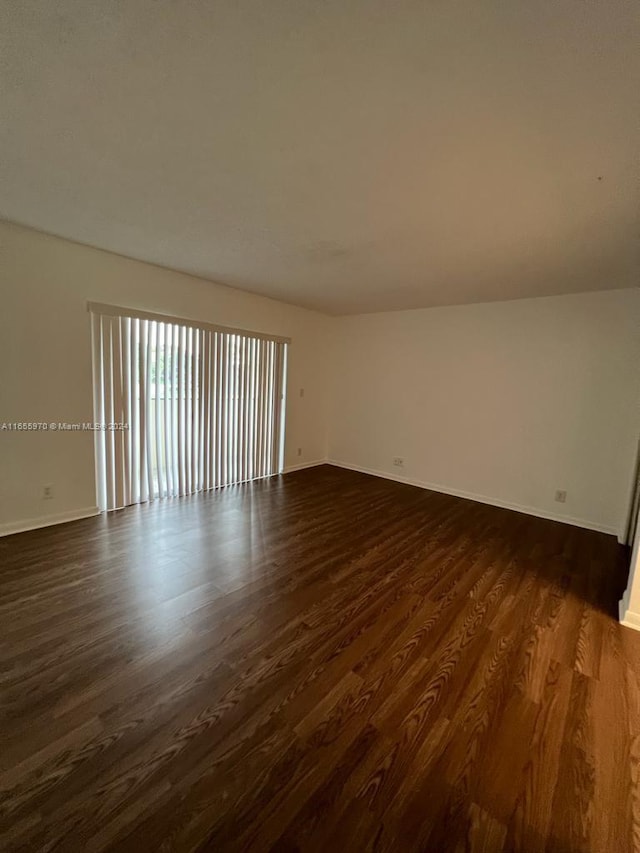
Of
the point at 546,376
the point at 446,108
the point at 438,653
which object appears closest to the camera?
the point at 446,108

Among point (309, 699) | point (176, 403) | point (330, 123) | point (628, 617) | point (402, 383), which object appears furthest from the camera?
point (402, 383)

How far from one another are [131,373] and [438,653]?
344 cm

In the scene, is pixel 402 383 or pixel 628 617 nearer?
pixel 628 617

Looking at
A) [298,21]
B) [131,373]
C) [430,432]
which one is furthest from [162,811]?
[430,432]

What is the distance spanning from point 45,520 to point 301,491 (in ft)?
8.52

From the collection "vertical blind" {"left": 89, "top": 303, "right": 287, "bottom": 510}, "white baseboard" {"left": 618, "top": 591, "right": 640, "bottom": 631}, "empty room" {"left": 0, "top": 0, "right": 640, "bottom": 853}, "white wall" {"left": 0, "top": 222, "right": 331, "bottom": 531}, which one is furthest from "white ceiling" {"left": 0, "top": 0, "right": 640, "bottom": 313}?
"white baseboard" {"left": 618, "top": 591, "right": 640, "bottom": 631}

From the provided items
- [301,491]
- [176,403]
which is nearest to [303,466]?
[301,491]

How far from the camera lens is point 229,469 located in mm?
4465

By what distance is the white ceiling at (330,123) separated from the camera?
0.99 m

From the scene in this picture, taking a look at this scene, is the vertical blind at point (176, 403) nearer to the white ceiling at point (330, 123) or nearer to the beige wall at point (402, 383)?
the beige wall at point (402, 383)

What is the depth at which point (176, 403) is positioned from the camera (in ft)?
12.3

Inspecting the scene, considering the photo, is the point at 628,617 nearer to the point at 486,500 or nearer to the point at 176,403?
the point at 486,500

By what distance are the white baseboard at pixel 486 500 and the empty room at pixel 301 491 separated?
4 centimetres

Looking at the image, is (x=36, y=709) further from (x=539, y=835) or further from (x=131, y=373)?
(x=131, y=373)
